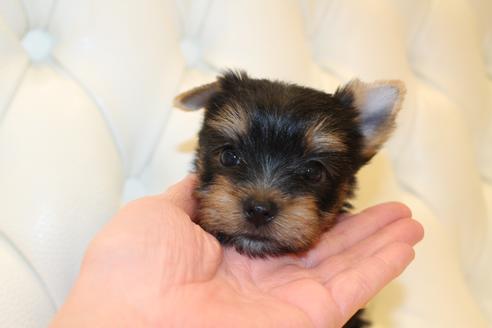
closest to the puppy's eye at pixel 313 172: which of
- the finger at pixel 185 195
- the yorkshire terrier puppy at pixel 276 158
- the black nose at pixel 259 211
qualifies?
the yorkshire terrier puppy at pixel 276 158

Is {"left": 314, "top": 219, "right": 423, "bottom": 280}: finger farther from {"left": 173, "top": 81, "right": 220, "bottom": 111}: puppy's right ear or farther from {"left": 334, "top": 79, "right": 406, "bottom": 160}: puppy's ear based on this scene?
{"left": 173, "top": 81, "right": 220, "bottom": 111}: puppy's right ear

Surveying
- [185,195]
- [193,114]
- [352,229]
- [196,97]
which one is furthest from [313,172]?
[193,114]

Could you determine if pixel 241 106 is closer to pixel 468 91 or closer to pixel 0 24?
pixel 0 24

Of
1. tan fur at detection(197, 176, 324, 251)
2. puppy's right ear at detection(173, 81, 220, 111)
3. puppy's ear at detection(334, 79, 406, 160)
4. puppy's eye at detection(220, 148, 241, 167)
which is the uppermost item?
puppy's ear at detection(334, 79, 406, 160)

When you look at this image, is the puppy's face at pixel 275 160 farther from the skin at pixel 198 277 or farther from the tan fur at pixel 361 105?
the skin at pixel 198 277

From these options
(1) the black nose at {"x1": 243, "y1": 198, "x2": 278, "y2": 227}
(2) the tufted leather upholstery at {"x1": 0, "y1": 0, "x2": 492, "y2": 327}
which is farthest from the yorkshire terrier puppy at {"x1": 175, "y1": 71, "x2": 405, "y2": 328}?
(2) the tufted leather upholstery at {"x1": 0, "y1": 0, "x2": 492, "y2": 327}

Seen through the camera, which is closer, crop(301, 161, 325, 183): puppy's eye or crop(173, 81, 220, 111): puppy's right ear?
crop(301, 161, 325, 183): puppy's eye
